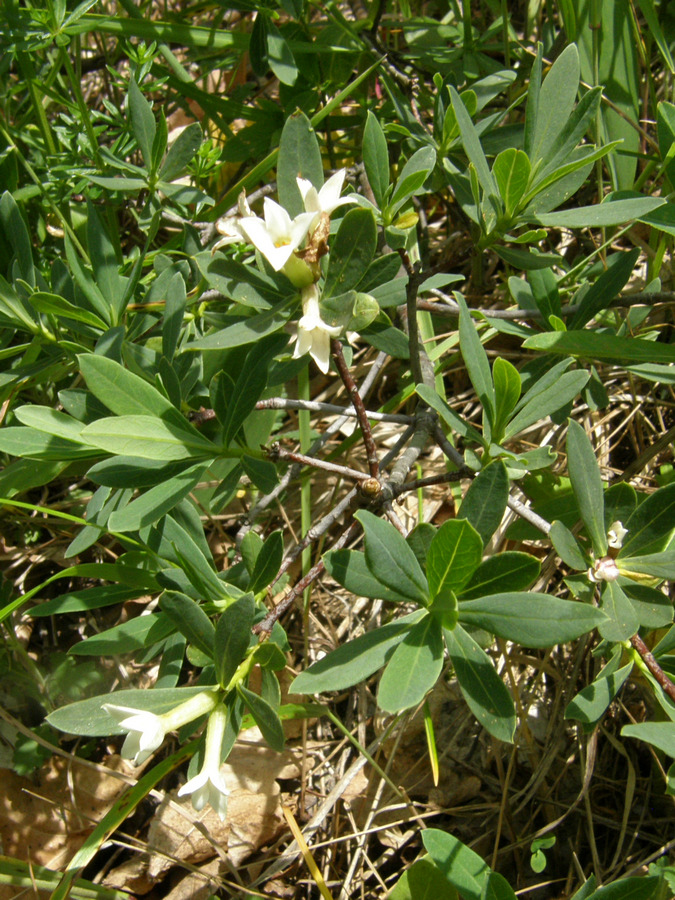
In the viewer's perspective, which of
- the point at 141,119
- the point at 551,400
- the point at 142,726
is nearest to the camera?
the point at 142,726

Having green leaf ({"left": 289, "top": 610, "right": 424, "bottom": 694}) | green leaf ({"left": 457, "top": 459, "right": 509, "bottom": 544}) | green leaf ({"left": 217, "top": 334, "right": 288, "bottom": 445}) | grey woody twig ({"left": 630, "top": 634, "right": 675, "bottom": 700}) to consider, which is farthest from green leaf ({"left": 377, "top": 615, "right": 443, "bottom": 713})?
green leaf ({"left": 217, "top": 334, "right": 288, "bottom": 445})

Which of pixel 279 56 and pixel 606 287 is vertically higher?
pixel 279 56

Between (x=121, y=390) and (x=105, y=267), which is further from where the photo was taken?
(x=105, y=267)

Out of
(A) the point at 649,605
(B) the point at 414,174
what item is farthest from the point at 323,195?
(A) the point at 649,605

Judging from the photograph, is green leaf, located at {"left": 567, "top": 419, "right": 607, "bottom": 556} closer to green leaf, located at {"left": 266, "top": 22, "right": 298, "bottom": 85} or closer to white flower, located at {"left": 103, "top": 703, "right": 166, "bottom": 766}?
white flower, located at {"left": 103, "top": 703, "right": 166, "bottom": 766}

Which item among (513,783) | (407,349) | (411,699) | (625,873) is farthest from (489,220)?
(625,873)

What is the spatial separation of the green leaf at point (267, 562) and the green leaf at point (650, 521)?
67 cm

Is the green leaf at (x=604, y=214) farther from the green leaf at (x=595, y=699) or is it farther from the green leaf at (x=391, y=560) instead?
the green leaf at (x=595, y=699)

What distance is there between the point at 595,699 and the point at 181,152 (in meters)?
1.71

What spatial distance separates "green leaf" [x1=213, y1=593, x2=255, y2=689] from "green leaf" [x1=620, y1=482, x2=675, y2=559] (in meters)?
0.73

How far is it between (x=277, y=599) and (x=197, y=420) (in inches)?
37.8

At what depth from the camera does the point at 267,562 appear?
4.53 ft

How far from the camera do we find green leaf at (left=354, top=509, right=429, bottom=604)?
108 centimetres

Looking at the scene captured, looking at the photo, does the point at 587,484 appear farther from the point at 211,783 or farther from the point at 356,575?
the point at 211,783
